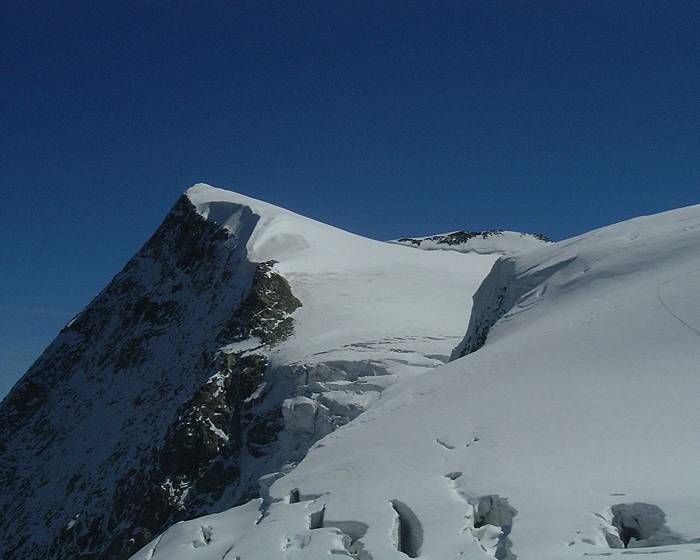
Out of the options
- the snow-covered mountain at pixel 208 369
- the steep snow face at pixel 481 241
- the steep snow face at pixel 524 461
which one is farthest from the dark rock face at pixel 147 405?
the steep snow face at pixel 481 241

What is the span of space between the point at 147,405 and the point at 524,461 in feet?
95.5

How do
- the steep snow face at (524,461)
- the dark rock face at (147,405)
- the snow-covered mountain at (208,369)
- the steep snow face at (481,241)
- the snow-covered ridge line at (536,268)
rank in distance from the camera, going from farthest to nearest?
the steep snow face at (481,241), the dark rock face at (147,405), the snow-covered mountain at (208,369), the snow-covered ridge line at (536,268), the steep snow face at (524,461)

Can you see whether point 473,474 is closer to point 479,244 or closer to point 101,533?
point 101,533

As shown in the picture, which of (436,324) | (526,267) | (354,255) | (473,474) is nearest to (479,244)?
(354,255)

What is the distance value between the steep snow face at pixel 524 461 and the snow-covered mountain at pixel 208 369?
3.51 feet

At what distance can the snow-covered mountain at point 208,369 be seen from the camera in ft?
82.9

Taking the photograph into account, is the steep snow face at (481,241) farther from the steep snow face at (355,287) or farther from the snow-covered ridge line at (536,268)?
the snow-covered ridge line at (536,268)

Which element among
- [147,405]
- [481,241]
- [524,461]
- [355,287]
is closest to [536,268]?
[524,461]

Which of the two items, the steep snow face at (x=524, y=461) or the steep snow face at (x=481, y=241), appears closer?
the steep snow face at (x=524, y=461)

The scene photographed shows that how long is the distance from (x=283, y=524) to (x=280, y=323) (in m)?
22.7

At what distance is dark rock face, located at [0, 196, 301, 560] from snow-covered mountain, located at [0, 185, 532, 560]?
0.10m

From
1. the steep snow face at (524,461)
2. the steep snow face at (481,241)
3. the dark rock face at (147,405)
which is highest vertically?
the steep snow face at (481,241)

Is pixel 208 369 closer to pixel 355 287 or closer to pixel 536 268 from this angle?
pixel 355 287

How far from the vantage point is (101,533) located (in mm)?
27734
